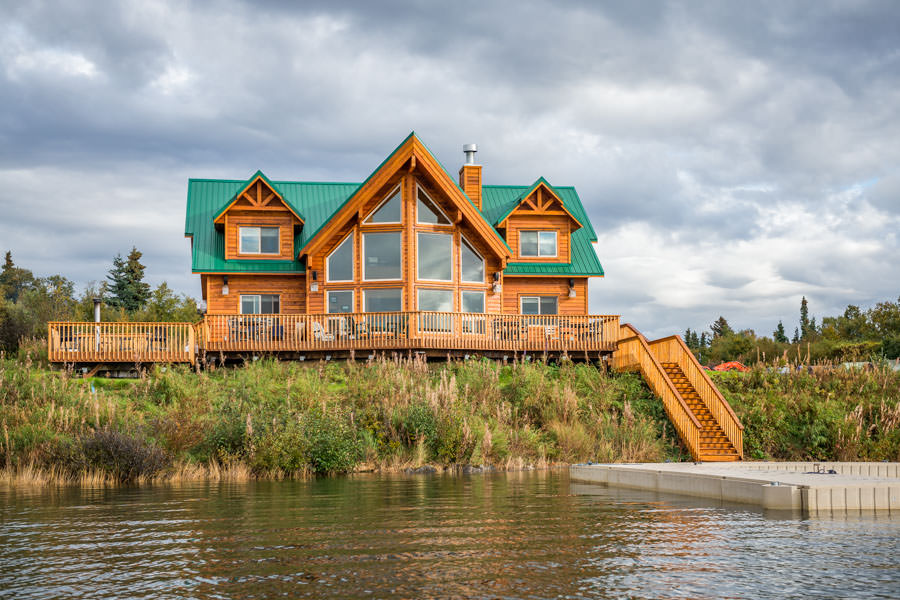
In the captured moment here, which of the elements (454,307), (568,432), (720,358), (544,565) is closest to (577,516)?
(544,565)

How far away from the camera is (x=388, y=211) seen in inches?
1268

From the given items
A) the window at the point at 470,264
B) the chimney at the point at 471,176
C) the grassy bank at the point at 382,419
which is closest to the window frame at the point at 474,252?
the window at the point at 470,264

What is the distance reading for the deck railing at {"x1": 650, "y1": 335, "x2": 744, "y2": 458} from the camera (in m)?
22.1

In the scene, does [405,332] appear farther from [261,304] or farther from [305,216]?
[305,216]

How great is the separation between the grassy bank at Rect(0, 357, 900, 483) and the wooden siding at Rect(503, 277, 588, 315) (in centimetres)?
647

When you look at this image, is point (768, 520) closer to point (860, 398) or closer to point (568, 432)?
point (568, 432)

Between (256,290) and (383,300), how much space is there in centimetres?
531

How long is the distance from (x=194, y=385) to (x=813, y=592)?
20.7m

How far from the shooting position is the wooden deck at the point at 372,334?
91.9 ft

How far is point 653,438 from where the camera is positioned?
23.1 meters

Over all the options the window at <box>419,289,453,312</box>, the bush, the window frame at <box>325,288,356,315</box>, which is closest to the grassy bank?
the bush

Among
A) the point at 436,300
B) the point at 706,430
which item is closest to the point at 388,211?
the point at 436,300

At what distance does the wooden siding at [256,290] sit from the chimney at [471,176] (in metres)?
8.07

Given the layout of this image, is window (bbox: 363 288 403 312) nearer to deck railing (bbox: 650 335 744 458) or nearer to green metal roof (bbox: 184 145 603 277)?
green metal roof (bbox: 184 145 603 277)
